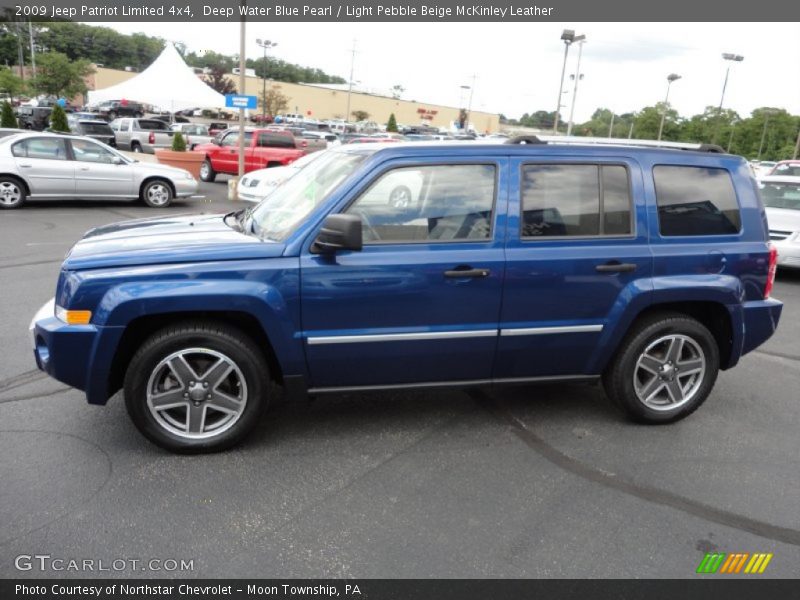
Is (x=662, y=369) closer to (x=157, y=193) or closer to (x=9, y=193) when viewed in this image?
(x=157, y=193)

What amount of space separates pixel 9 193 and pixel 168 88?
47.6 ft

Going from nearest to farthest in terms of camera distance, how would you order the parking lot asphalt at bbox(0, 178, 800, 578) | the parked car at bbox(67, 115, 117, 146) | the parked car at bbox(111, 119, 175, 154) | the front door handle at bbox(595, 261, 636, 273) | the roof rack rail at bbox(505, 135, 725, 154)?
the parking lot asphalt at bbox(0, 178, 800, 578) < the front door handle at bbox(595, 261, 636, 273) < the roof rack rail at bbox(505, 135, 725, 154) < the parked car at bbox(67, 115, 117, 146) < the parked car at bbox(111, 119, 175, 154)

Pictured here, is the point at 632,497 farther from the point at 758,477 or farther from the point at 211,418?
the point at 211,418

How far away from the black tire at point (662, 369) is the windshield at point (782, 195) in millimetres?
7817

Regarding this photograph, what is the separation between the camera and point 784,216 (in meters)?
9.90

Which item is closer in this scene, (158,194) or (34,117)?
(158,194)

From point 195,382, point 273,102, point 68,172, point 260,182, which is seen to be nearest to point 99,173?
point 68,172

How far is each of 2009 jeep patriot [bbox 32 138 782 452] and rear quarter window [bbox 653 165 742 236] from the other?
0.05ft

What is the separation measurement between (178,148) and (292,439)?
65.2 feet

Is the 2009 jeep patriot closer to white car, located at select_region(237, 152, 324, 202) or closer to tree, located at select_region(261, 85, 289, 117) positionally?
white car, located at select_region(237, 152, 324, 202)

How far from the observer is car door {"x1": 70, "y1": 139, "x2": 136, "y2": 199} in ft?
42.8

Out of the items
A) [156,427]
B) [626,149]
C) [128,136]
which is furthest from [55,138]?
[128,136]

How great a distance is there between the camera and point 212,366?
3.59 meters

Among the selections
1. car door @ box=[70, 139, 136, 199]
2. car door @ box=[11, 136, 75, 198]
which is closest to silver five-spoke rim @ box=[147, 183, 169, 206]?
car door @ box=[70, 139, 136, 199]
